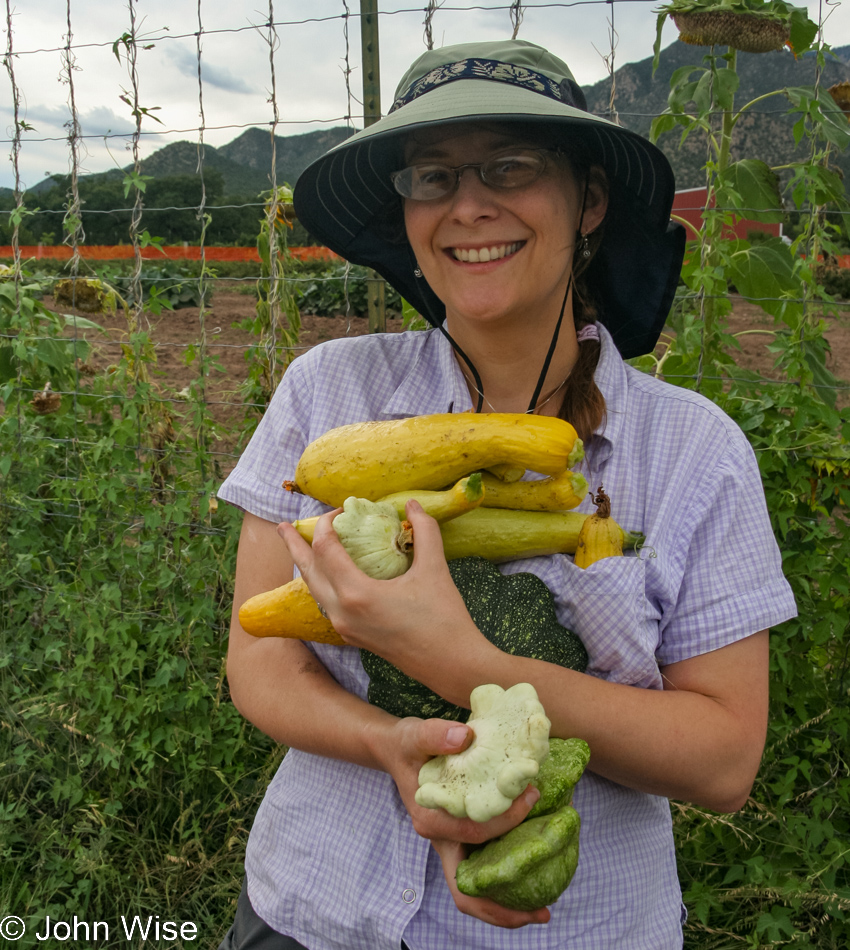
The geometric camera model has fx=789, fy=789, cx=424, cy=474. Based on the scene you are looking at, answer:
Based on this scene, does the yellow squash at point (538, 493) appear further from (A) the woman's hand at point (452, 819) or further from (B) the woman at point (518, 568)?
(A) the woman's hand at point (452, 819)

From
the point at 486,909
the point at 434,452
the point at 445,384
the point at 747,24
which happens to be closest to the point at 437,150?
the point at 445,384

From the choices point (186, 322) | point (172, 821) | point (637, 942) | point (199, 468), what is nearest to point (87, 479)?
point (199, 468)

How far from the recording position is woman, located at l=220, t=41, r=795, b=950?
53.9 inches

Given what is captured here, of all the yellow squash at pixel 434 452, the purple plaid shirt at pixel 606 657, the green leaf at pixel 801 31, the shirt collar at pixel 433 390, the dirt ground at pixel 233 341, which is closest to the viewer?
the yellow squash at pixel 434 452

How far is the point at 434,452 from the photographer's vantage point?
4.38 ft

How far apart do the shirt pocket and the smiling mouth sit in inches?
25.6

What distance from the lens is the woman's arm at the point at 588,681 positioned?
1.19m

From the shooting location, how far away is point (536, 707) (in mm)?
1050

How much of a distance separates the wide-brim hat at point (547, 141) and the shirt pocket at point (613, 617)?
2.74 ft

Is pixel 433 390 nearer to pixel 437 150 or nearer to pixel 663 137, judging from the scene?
pixel 437 150

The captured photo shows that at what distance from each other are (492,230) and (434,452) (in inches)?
22.3

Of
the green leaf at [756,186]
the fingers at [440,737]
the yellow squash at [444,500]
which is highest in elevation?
the green leaf at [756,186]
